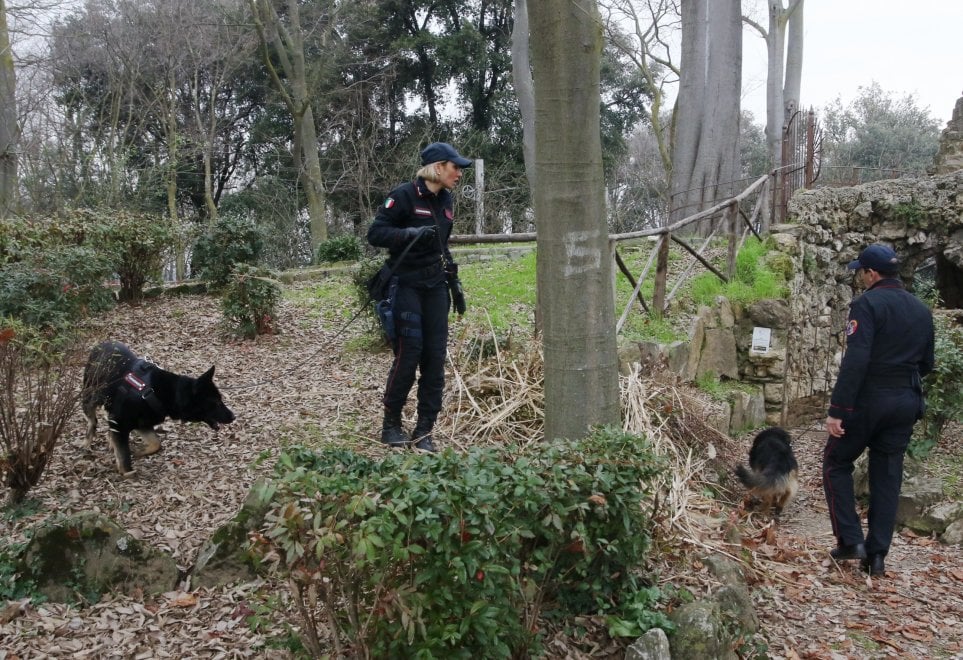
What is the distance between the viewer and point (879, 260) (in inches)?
189

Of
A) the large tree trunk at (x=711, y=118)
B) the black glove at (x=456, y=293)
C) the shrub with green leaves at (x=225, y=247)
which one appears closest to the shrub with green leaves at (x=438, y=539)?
the black glove at (x=456, y=293)

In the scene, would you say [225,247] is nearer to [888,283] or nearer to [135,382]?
[135,382]

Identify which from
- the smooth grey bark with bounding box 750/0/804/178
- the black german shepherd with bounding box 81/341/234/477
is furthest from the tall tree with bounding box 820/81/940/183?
the black german shepherd with bounding box 81/341/234/477

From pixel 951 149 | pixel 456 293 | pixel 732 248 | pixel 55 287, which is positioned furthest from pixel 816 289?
pixel 55 287

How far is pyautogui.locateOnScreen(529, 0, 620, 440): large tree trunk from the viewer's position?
3824 millimetres

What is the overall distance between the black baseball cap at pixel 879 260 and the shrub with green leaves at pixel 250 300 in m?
6.19

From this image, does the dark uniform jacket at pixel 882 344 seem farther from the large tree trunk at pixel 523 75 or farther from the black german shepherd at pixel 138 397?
the large tree trunk at pixel 523 75

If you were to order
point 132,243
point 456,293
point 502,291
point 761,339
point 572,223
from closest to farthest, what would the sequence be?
point 572,223 < point 456,293 < point 761,339 < point 132,243 < point 502,291

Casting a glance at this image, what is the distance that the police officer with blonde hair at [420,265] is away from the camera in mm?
4543

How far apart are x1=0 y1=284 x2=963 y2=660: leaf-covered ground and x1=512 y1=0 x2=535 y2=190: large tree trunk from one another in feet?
42.7

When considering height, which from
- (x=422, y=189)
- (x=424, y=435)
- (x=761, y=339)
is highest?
(x=422, y=189)

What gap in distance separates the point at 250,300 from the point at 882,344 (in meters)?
6.45

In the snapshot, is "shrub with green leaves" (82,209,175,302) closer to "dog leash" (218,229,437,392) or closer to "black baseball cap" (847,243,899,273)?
"dog leash" (218,229,437,392)

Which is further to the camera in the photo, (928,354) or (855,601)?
(928,354)
